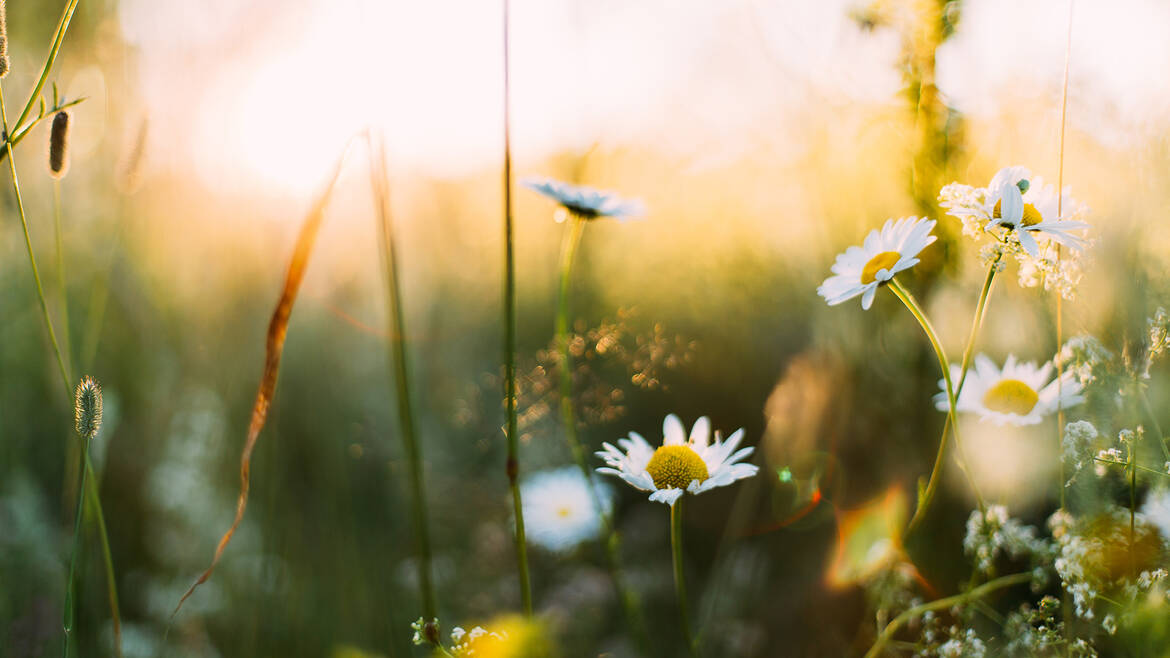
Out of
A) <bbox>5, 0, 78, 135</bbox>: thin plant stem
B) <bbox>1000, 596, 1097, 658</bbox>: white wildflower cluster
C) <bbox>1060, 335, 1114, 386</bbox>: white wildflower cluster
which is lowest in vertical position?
<bbox>1000, 596, 1097, 658</bbox>: white wildflower cluster

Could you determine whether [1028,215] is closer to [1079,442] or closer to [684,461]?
[1079,442]

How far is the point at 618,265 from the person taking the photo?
1512 mm

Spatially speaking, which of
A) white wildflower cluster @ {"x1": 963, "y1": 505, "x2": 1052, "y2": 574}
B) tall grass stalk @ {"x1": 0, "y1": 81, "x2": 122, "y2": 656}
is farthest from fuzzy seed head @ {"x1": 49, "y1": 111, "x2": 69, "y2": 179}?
white wildflower cluster @ {"x1": 963, "y1": 505, "x2": 1052, "y2": 574}

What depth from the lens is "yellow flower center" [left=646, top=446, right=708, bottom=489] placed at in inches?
23.8

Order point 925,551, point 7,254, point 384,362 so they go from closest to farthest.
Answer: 1. point 925,551
2. point 7,254
3. point 384,362

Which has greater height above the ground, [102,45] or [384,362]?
[102,45]

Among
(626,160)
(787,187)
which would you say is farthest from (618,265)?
(787,187)

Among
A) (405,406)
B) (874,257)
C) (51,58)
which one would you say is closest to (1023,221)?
(874,257)

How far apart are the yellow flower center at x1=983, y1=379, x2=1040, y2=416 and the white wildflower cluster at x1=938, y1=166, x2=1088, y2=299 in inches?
7.6

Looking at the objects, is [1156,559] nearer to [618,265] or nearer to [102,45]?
[618,265]

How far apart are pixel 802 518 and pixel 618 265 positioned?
0.64 m

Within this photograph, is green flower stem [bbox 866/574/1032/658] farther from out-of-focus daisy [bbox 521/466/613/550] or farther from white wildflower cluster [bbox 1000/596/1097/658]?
out-of-focus daisy [bbox 521/466/613/550]

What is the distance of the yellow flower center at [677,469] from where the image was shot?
60cm

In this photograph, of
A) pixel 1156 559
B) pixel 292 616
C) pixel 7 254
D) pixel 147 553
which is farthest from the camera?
pixel 7 254
